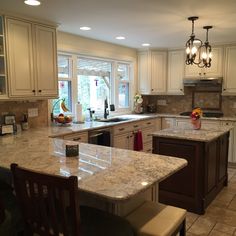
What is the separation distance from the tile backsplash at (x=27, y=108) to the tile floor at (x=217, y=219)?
7.84 ft

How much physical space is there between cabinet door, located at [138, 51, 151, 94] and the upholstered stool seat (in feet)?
14.0

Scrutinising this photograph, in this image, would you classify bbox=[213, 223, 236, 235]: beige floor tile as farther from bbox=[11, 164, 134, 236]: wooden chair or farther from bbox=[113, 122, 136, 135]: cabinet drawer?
bbox=[113, 122, 136, 135]: cabinet drawer

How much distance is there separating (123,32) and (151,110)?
244 centimetres

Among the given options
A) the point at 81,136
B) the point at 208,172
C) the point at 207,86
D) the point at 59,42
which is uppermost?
the point at 59,42

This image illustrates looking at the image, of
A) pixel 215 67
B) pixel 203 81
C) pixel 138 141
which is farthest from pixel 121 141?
pixel 215 67

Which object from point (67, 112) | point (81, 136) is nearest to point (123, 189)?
point (81, 136)

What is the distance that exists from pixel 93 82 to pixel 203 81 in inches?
87.9

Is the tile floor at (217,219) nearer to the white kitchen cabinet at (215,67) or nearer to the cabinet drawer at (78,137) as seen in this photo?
the cabinet drawer at (78,137)

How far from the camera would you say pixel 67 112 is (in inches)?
175

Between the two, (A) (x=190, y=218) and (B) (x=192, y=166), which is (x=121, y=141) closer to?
(B) (x=192, y=166)

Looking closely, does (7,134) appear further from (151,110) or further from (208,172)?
(151,110)

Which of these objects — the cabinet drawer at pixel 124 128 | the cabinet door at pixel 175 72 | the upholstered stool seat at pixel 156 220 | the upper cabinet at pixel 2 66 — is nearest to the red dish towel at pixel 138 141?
the cabinet drawer at pixel 124 128

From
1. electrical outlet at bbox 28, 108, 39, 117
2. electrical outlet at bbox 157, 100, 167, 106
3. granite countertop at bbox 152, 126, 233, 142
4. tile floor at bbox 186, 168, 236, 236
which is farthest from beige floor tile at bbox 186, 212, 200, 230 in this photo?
electrical outlet at bbox 157, 100, 167, 106

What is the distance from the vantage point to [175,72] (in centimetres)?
573
